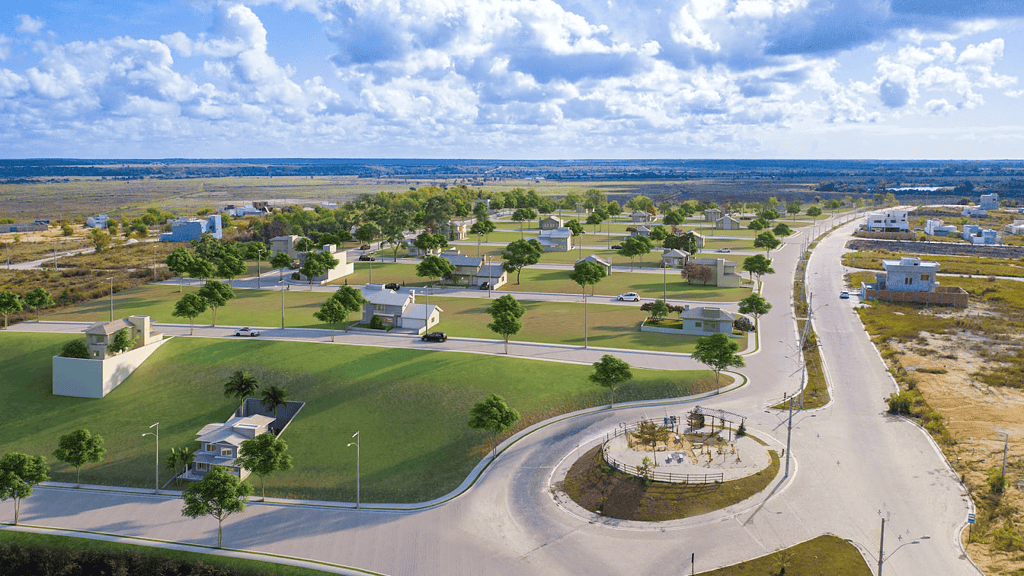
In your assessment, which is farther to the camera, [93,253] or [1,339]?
[93,253]

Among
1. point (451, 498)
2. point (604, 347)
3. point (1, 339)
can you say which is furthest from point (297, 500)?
point (1, 339)

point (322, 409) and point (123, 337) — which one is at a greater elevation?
point (123, 337)

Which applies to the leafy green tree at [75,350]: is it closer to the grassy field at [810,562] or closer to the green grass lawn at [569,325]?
the green grass lawn at [569,325]

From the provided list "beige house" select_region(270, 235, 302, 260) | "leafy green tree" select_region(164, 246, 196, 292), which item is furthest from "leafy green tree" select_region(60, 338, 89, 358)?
"beige house" select_region(270, 235, 302, 260)

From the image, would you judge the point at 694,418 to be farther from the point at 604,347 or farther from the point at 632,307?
the point at 632,307

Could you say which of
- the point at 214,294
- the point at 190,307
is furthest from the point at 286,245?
the point at 190,307

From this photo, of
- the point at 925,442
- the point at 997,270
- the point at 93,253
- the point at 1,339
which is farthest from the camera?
the point at 93,253

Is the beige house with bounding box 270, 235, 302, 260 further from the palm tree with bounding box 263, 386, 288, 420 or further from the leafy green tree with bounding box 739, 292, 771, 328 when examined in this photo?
the leafy green tree with bounding box 739, 292, 771, 328
